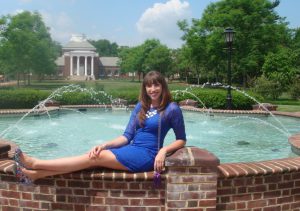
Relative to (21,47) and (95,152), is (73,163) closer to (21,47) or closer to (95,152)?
(95,152)

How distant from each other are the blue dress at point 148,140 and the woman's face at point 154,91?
12cm

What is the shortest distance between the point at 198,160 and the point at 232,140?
23.3 ft

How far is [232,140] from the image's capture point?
10789 millimetres

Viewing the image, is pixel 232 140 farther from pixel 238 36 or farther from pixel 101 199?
pixel 238 36

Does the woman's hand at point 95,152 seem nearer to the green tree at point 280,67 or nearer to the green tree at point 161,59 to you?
the green tree at point 280,67

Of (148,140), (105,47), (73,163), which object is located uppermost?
(105,47)

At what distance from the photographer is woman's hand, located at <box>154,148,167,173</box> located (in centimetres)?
401

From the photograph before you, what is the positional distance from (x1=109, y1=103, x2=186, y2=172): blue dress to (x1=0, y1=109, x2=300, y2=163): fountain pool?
420 centimetres

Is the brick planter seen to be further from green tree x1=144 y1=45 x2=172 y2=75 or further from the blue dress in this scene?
green tree x1=144 y1=45 x2=172 y2=75

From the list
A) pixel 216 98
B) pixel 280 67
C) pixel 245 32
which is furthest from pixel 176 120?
pixel 245 32

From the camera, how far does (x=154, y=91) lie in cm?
434

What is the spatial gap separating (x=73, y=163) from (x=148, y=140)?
2.74 ft

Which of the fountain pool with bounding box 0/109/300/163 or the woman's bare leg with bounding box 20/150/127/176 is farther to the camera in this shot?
the fountain pool with bounding box 0/109/300/163

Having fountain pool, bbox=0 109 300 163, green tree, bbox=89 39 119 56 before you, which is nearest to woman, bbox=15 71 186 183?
fountain pool, bbox=0 109 300 163
